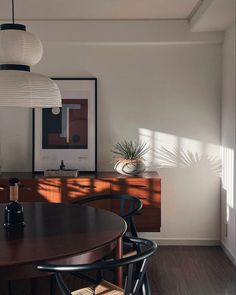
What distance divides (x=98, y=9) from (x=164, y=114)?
51.5 inches

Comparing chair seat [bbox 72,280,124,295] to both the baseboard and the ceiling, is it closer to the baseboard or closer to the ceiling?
the baseboard

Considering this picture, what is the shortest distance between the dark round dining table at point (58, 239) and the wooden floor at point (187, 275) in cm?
99

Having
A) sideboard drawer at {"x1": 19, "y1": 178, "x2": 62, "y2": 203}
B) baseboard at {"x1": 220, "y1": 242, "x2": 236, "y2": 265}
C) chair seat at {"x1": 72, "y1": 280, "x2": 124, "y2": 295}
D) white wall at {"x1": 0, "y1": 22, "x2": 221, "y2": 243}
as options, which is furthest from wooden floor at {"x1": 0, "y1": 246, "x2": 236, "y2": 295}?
chair seat at {"x1": 72, "y1": 280, "x2": 124, "y2": 295}

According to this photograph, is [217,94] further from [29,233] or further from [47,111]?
[29,233]

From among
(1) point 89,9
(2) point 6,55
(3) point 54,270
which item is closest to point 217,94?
(1) point 89,9

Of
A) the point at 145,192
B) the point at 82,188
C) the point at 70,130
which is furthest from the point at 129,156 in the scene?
the point at 70,130

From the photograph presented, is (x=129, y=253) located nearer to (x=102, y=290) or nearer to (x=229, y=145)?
(x=102, y=290)

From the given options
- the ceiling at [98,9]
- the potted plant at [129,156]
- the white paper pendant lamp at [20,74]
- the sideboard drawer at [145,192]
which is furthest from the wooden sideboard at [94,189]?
the white paper pendant lamp at [20,74]

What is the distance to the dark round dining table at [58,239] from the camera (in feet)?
6.79

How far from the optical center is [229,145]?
174 inches

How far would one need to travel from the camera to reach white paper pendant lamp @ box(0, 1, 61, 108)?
247 cm

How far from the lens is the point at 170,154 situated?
483cm

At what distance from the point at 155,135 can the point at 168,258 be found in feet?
4.27

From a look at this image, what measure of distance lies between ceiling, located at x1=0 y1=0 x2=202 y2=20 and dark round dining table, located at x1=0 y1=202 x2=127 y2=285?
6.47 feet
